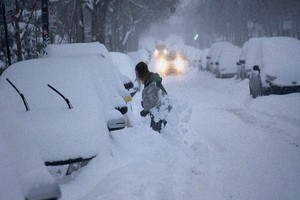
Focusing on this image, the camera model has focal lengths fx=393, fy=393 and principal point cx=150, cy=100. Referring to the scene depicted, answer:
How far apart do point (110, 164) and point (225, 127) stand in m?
5.40

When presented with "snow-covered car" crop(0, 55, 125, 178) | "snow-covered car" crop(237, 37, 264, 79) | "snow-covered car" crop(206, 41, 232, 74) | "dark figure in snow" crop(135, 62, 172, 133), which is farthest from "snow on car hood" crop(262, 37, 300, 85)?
"snow-covered car" crop(206, 41, 232, 74)

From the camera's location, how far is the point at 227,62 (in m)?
24.5

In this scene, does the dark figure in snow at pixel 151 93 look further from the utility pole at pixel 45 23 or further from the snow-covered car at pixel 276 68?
the utility pole at pixel 45 23

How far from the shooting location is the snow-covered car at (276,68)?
41.8 feet

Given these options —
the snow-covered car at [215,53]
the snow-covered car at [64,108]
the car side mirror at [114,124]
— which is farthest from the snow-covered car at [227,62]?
the car side mirror at [114,124]

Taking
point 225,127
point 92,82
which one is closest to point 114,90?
point 92,82

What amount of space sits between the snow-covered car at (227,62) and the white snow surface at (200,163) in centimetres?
1351

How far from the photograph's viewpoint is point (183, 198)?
5.19 metres

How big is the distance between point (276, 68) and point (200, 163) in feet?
25.1

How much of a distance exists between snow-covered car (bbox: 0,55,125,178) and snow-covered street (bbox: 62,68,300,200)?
27cm

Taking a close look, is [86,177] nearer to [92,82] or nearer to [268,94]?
[92,82]

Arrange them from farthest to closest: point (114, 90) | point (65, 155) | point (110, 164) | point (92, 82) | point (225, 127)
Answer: point (225, 127) < point (114, 90) < point (92, 82) < point (110, 164) < point (65, 155)

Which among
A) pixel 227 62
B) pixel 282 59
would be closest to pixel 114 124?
pixel 282 59

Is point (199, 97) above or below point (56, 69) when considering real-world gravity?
below
